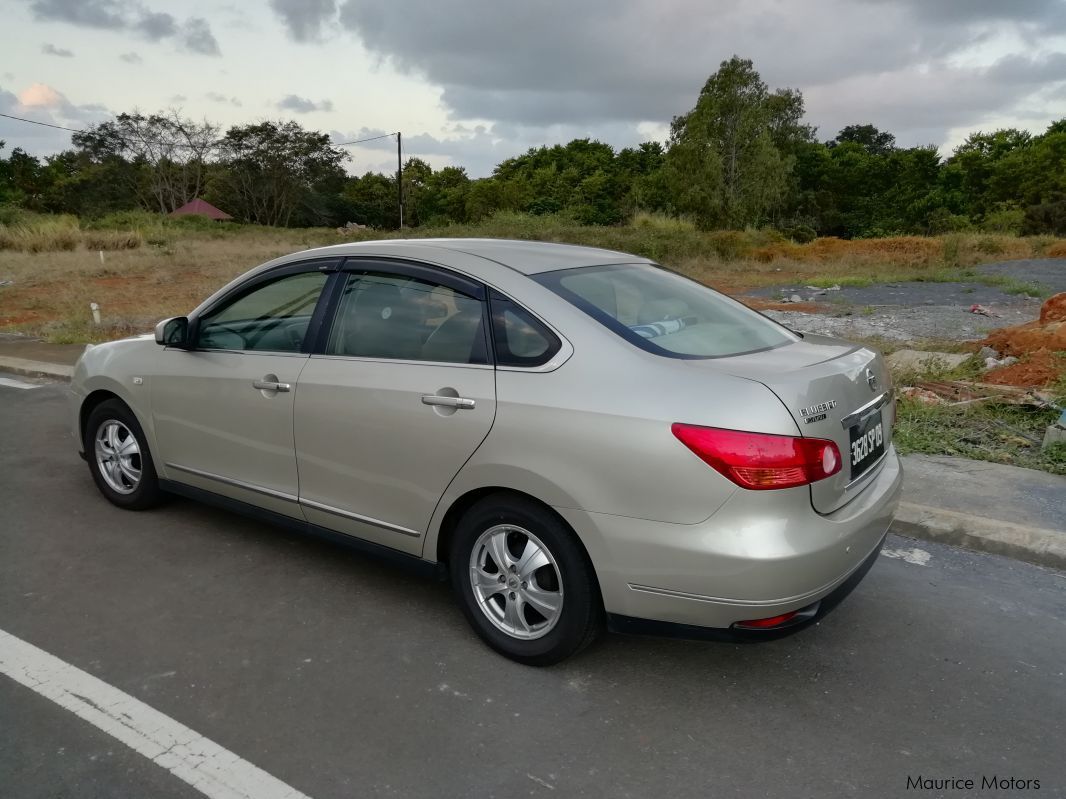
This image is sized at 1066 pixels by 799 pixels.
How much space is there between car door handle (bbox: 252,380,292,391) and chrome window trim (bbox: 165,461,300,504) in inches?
19.5

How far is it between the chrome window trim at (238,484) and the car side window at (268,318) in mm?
662

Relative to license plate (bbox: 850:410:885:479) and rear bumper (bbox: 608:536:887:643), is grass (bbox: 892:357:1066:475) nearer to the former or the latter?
license plate (bbox: 850:410:885:479)

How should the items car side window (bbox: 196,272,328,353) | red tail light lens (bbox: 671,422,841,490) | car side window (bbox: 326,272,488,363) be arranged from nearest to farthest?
red tail light lens (bbox: 671,422,841,490), car side window (bbox: 326,272,488,363), car side window (bbox: 196,272,328,353)

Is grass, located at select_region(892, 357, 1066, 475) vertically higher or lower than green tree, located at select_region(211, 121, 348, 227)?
lower

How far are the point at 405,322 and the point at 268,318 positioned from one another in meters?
1.03

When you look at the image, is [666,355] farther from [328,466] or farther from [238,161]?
[238,161]

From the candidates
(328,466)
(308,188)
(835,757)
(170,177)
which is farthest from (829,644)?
(170,177)

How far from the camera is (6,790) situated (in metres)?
2.40

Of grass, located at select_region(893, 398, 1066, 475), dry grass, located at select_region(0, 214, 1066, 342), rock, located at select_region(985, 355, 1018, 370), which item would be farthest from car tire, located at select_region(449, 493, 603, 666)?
dry grass, located at select_region(0, 214, 1066, 342)

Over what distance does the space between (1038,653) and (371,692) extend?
2676mm

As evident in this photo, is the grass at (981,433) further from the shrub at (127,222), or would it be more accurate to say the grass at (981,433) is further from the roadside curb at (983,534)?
the shrub at (127,222)

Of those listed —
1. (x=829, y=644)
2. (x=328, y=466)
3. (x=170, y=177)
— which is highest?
(x=170, y=177)

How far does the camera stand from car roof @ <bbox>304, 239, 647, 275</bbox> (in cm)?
343

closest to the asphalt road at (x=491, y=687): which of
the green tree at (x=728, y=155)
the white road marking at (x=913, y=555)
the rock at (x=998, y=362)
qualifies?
the white road marking at (x=913, y=555)
